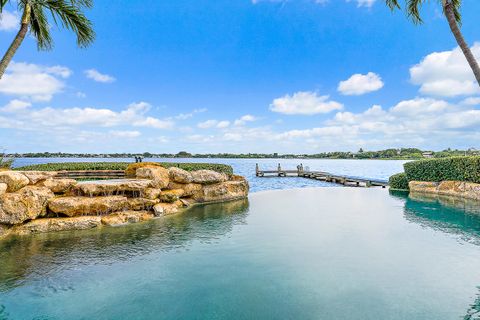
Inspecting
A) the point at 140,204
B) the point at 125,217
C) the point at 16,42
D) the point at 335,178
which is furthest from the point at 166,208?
the point at 335,178

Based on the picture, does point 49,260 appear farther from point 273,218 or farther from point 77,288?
point 273,218

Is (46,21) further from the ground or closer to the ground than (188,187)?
further from the ground

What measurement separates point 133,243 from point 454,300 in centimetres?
800

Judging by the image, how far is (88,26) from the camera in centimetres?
909

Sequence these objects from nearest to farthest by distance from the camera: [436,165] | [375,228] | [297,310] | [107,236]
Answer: [297,310]
[107,236]
[375,228]
[436,165]

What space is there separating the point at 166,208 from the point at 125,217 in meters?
2.17

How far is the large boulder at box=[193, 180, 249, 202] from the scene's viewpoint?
652 inches

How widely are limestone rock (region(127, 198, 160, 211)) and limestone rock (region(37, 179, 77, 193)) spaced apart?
8.03 ft

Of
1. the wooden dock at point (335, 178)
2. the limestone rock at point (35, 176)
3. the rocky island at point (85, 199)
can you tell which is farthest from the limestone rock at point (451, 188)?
the limestone rock at point (35, 176)

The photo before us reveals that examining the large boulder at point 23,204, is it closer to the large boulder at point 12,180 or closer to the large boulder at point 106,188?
the large boulder at point 12,180

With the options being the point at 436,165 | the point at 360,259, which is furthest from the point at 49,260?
the point at 436,165

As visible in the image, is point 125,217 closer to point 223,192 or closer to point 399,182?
point 223,192

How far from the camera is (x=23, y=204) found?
9938mm

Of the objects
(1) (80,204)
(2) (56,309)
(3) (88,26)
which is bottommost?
(2) (56,309)
